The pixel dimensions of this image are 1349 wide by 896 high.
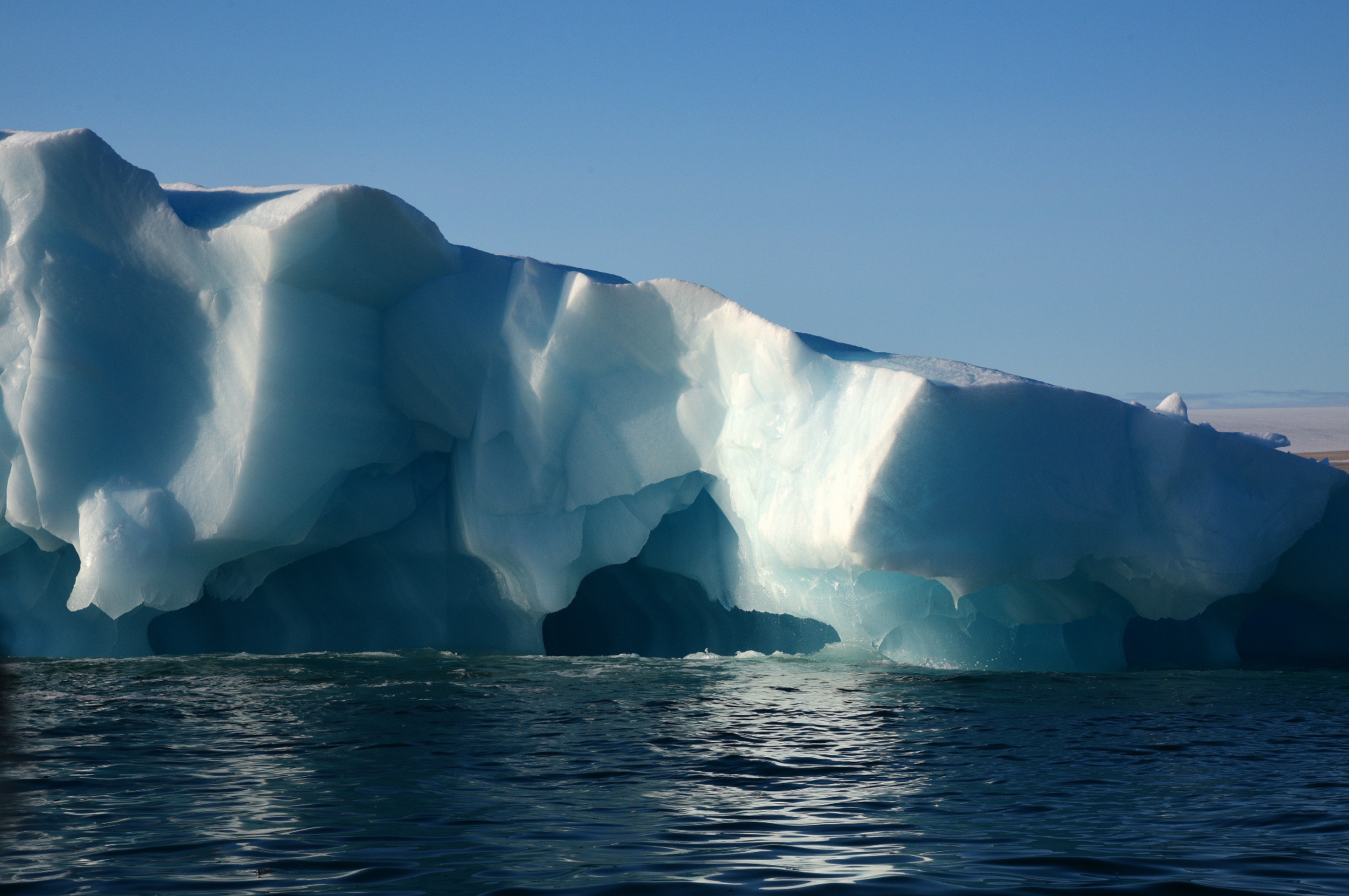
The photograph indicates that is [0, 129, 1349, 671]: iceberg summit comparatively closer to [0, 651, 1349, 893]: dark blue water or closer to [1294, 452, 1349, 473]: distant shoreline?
[0, 651, 1349, 893]: dark blue water

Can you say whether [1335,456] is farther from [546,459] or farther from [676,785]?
[676,785]

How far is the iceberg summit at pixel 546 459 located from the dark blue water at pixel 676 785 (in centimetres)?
96

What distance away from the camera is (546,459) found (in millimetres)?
10172

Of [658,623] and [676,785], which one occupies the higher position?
[658,623]

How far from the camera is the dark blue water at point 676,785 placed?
3.72m

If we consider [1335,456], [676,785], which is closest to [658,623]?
[676,785]

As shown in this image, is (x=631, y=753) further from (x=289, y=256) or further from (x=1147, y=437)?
(x=289, y=256)

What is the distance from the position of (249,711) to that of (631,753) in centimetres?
268

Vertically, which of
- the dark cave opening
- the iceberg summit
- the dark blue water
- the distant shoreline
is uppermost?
the distant shoreline

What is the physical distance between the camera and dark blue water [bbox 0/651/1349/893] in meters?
Answer: 3.72

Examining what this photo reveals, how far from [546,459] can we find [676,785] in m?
5.30

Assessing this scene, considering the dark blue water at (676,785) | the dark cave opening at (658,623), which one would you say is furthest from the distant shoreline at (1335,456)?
the dark blue water at (676,785)

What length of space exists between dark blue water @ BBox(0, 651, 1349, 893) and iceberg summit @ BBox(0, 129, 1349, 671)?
0.96 metres

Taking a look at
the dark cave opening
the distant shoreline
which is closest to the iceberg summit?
the dark cave opening
